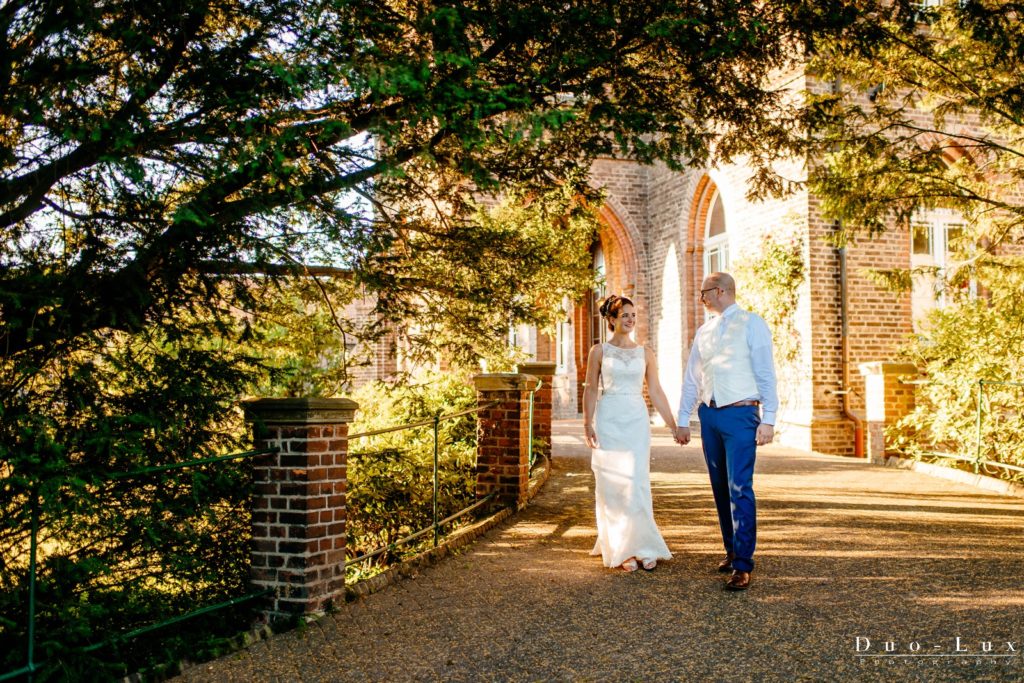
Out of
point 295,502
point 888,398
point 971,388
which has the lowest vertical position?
point 295,502

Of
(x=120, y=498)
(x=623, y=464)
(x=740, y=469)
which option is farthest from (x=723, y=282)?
(x=120, y=498)

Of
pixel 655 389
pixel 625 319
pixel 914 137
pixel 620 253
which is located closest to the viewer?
pixel 625 319

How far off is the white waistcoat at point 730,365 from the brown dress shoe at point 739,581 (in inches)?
41.0

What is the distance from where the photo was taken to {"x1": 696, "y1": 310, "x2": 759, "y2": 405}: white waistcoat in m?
4.73

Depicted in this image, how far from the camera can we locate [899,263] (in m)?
12.8

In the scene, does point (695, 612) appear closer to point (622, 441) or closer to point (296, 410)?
point (622, 441)

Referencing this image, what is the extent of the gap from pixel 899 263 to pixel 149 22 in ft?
39.7

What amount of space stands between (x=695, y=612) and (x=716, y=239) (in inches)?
487

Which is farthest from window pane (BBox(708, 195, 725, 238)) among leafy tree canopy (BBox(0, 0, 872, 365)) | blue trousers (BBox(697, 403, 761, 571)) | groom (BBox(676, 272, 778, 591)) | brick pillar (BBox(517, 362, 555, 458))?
blue trousers (BBox(697, 403, 761, 571))

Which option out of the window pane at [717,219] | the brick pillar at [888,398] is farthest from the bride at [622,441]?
the window pane at [717,219]

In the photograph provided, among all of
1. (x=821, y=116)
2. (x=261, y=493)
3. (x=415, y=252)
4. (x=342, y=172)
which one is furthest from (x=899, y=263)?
(x=261, y=493)

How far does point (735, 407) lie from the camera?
4.73 meters

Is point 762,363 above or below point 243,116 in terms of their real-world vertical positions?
below

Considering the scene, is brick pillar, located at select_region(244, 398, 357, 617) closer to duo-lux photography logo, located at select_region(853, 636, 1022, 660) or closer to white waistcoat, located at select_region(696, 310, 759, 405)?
white waistcoat, located at select_region(696, 310, 759, 405)
